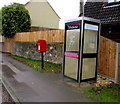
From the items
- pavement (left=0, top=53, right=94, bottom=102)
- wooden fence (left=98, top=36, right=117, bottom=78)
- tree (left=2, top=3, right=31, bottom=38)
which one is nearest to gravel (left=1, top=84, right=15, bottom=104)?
pavement (left=0, top=53, right=94, bottom=102)

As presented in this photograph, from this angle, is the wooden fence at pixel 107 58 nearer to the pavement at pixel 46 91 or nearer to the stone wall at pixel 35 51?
the pavement at pixel 46 91

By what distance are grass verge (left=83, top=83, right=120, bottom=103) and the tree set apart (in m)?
13.4

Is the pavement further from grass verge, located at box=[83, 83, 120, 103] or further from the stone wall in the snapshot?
the stone wall

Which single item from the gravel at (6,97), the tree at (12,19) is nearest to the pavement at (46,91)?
the gravel at (6,97)

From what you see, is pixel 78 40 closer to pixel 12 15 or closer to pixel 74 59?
pixel 74 59

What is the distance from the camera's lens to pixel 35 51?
434 inches

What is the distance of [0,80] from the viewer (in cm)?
604

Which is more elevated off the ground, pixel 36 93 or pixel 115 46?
pixel 115 46

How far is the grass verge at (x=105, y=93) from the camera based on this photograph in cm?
395

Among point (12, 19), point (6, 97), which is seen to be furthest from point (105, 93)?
point (12, 19)

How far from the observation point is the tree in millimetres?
15641

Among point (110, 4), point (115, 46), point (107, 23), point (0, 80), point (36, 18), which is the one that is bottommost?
point (0, 80)

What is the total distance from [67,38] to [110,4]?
529 centimetres

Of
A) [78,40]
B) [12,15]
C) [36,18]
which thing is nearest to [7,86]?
[78,40]
